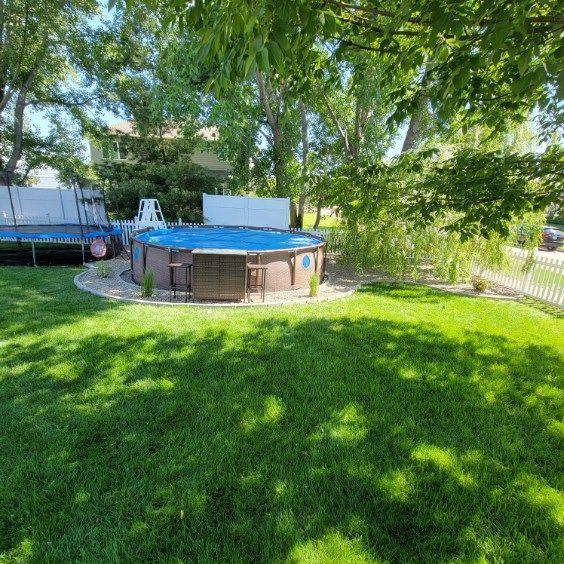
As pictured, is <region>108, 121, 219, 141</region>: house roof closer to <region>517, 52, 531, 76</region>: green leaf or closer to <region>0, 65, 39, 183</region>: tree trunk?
<region>0, 65, 39, 183</region>: tree trunk

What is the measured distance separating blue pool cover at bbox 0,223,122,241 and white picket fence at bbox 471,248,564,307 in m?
11.5

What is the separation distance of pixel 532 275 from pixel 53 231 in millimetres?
16000

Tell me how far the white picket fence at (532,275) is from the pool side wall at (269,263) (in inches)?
193

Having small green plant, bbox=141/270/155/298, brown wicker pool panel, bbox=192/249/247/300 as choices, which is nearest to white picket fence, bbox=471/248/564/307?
brown wicker pool panel, bbox=192/249/247/300

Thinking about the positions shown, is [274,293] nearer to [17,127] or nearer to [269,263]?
[269,263]

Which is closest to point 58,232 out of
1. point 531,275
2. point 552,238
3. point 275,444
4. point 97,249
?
point 97,249

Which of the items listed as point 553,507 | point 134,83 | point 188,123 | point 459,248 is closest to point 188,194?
point 188,123

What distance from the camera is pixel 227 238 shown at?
11.4 metres

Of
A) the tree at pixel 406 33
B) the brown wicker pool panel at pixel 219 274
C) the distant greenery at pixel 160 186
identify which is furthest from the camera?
the distant greenery at pixel 160 186

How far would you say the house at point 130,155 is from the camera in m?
17.5

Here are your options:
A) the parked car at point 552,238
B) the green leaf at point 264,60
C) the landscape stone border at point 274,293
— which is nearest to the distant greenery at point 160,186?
the landscape stone border at point 274,293

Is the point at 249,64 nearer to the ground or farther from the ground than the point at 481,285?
farther from the ground

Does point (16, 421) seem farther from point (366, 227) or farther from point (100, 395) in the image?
point (366, 227)

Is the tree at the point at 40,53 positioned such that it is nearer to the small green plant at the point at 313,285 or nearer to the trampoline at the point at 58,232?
the trampoline at the point at 58,232
